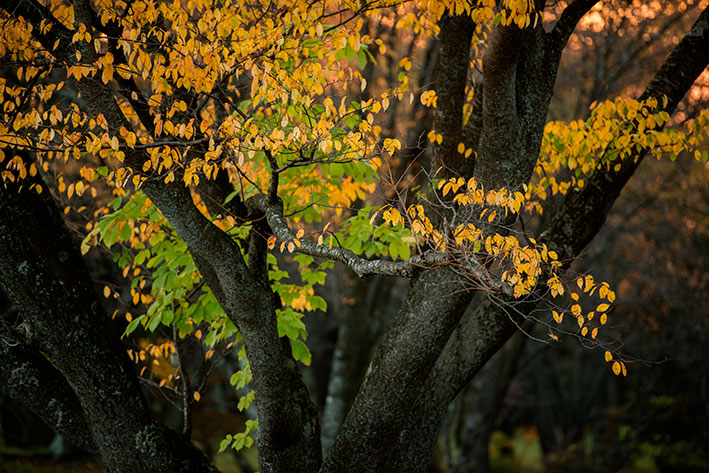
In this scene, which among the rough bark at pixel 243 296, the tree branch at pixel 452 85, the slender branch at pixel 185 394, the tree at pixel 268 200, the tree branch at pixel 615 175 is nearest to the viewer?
the tree at pixel 268 200

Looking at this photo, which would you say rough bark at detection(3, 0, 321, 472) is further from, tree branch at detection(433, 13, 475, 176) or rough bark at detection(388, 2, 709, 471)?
tree branch at detection(433, 13, 475, 176)

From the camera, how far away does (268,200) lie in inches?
160

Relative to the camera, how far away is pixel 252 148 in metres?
3.63

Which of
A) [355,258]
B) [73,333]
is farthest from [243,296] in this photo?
[73,333]

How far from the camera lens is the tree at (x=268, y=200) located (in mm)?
3746

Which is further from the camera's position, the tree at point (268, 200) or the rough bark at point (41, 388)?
the rough bark at point (41, 388)

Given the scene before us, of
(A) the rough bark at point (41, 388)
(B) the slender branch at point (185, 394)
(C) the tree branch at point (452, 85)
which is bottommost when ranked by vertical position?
(B) the slender branch at point (185, 394)

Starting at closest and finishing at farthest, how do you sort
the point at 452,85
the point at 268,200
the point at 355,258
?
the point at 355,258
the point at 268,200
the point at 452,85

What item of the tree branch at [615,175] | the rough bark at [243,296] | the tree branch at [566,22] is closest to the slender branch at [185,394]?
the rough bark at [243,296]

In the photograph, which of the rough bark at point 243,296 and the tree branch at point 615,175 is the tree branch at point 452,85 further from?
the rough bark at point 243,296

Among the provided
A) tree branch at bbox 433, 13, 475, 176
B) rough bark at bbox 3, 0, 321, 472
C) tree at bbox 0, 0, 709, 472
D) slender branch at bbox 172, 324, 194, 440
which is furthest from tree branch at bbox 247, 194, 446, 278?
slender branch at bbox 172, 324, 194, 440

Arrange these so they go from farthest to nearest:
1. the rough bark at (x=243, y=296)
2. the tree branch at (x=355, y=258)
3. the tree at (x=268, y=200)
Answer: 1. the rough bark at (x=243, y=296)
2. the tree at (x=268, y=200)
3. the tree branch at (x=355, y=258)

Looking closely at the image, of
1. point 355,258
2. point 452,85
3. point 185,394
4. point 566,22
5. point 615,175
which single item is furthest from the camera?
point 185,394

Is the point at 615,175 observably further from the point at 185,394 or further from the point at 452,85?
the point at 185,394
